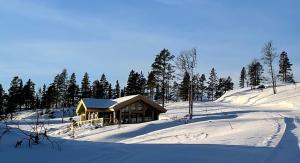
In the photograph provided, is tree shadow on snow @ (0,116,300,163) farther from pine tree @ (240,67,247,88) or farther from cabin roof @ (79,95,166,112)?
pine tree @ (240,67,247,88)

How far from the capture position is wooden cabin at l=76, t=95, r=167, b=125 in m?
53.2

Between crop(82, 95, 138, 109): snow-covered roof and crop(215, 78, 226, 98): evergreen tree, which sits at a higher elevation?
crop(215, 78, 226, 98): evergreen tree

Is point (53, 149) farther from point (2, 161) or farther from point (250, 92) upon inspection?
point (250, 92)

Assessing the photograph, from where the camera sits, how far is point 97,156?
32.7 ft

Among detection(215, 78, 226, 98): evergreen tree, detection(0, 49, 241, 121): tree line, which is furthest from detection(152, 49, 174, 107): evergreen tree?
detection(215, 78, 226, 98): evergreen tree

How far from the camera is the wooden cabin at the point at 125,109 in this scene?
53.2 meters

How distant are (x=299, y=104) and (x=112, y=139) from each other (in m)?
41.9

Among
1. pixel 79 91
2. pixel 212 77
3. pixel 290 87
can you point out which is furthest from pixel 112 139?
pixel 212 77

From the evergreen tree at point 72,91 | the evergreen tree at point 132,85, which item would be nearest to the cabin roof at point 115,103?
the evergreen tree at point 132,85

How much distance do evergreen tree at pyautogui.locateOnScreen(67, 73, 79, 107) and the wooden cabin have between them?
57224mm

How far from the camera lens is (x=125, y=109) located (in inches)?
2122

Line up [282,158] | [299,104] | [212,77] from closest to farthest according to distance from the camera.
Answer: [282,158] < [299,104] < [212,77]

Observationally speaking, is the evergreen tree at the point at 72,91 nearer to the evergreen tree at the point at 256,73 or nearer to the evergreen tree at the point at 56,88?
the evergreen tree at the point at 56,88

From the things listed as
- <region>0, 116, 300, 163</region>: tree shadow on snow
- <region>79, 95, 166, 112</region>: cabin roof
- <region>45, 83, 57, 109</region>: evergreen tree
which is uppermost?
<region>45, 83, 57, 109</region>: evergreen tree
